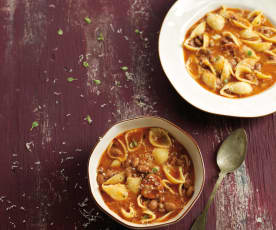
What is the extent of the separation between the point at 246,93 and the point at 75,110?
6.15ft

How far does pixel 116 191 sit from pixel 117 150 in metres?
0.41

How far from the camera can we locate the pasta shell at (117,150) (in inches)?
162

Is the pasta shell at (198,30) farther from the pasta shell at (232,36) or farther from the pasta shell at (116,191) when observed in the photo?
the pasta shell at (116,191)

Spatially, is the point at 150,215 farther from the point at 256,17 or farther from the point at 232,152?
the point at 256,17

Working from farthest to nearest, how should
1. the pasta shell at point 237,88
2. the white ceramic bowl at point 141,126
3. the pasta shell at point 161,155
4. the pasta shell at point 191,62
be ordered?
the pasta shell at point 191,62 → the pasta shell at point 237,88 → the pasta shell at point 161,155 → the white ceramic bowl at point 141,126

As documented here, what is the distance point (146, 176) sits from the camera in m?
4.04

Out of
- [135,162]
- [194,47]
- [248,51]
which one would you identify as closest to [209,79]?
[194,47]

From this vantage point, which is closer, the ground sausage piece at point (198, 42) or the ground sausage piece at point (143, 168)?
the ground sausage piece at point (143, 168)

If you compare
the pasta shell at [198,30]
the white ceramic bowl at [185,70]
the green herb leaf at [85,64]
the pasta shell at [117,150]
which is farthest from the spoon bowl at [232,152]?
the green herb leaf at [85,64]

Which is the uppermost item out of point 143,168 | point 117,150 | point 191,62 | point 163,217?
point 191,62

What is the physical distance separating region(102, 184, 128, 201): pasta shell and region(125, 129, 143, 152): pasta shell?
1.29 ft

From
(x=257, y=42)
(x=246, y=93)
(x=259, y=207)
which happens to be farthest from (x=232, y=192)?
(x=257, y=42)

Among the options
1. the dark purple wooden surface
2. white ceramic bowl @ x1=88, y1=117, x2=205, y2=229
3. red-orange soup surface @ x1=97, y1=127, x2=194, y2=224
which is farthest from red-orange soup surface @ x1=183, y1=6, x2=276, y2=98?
red-orange soup surface @ x1=97, y1=127, x2=194, y2=224

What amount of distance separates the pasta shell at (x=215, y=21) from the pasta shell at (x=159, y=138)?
55.0 inches
